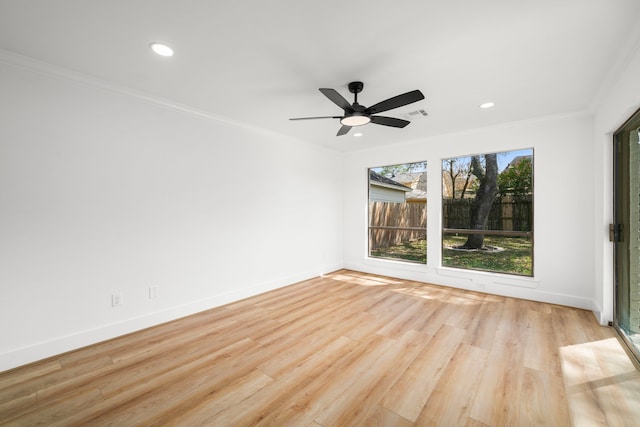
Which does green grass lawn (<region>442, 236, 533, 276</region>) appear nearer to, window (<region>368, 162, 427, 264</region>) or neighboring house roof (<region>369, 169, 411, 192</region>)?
window (<region>368, 162, 427, 264</region>)

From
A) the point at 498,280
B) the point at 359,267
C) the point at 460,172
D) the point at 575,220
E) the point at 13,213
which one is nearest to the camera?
the point at 13,213

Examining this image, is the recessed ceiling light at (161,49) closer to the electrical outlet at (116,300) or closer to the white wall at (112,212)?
the white wall at (112,212)

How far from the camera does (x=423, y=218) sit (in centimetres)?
491

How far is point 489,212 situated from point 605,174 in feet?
4.77

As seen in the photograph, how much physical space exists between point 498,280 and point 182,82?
4.90 meters

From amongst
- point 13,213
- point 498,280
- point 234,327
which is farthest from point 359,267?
point 13,213

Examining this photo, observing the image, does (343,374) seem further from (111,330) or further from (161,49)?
(161,49)

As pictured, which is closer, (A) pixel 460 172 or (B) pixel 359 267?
(A) pixel 460 172

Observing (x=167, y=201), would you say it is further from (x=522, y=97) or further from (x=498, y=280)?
(x=498, y=280)

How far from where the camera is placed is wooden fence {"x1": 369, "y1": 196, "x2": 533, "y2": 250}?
4008 mm

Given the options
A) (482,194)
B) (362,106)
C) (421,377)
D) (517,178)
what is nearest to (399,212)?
(482,194)

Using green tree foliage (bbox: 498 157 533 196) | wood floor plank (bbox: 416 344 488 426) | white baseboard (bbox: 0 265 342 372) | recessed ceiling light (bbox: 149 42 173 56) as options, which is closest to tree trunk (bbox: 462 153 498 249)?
green tree foliage (bbox: 498 157 533 196)

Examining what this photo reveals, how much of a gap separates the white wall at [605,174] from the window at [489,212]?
744 millimetres

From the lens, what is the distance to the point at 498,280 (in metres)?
4.02
